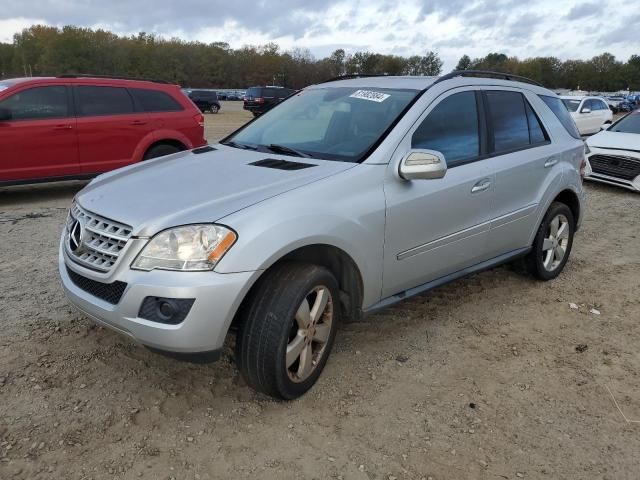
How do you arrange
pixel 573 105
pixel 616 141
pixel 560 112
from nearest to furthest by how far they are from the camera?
pixel 560 112 → pixel 616 141 → pixel 573 105

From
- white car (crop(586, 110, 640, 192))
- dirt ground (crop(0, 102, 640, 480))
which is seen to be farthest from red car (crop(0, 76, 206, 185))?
white car (crop(586, 110, 640, 192))

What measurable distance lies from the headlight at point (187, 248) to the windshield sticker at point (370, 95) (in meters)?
1.70

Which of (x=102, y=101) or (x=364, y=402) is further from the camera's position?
(x=102, y=101)

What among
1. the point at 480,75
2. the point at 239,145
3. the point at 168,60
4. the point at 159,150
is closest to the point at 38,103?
the point at 159,150

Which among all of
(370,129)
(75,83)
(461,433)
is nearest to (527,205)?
(370,129)

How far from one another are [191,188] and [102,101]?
5.74m

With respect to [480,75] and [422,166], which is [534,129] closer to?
[480,75]

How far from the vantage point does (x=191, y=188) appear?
2898mm

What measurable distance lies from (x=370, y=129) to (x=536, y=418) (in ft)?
6.39

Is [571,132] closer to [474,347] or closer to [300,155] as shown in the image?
[474,347]

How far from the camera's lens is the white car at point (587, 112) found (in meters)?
16.6

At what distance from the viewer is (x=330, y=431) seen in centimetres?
275

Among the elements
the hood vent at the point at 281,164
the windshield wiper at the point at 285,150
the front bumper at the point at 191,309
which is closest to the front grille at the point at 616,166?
the windshield wiper at the point at 285,150

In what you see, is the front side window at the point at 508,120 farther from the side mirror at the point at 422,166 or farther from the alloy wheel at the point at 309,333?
the alloy wheel at the point at 309,333
